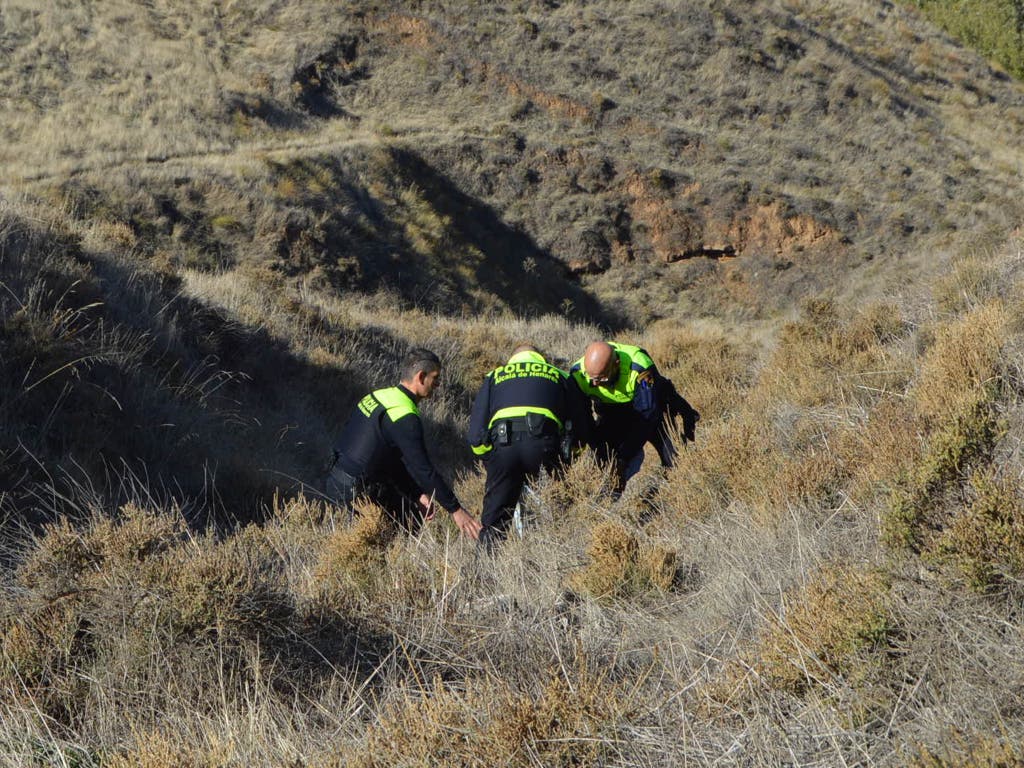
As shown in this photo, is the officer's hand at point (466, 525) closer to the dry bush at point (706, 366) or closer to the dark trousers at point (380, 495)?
the dark trousers at point (380, 495)

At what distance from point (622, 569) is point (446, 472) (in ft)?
18.6

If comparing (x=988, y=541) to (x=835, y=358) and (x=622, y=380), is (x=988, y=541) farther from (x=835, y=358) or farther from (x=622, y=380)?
(x=835, y=358)

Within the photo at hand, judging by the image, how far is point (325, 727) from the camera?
2994 mm

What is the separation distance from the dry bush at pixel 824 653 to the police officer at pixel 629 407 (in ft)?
11.3

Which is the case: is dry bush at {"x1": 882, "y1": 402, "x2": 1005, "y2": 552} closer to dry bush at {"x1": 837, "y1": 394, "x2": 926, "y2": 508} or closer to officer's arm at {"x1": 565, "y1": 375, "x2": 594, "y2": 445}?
dry bush at {"x1": 837, "y1": 394, "x2": 926, "y2": 508}

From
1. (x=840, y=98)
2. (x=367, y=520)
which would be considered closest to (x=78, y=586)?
(x=367, y=520)

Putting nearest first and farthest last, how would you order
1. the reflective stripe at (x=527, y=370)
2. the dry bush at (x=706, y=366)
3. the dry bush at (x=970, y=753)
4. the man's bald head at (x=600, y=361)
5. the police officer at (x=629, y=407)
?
1. the dry bush at (x=970, y=753)
2. the reflective stripe at (x=527, y=370)
3. the man's bald head at (x=600, y=361)
4. the police officer at (x=629, y=407)
5. the dry bush at (x=706, y=366)

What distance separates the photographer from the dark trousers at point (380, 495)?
569cm

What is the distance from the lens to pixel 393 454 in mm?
5715

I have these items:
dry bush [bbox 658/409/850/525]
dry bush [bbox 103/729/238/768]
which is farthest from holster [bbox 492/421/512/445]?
dry bush [bbox 103/729/238/768]

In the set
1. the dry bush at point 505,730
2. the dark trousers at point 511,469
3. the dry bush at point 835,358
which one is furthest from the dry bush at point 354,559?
the dry bush at point 835,358

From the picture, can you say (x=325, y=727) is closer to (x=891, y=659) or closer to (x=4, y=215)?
(x=891, y=659)

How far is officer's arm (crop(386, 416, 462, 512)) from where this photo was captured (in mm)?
5344

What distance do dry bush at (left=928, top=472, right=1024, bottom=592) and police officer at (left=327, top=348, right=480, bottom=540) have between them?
3.02 meters
